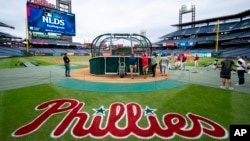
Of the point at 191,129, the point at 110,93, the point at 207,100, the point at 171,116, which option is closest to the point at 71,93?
the point at 110,93

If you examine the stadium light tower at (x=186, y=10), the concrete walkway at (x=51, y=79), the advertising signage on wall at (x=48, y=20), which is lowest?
the concrete walkway at (x=51, y=79)

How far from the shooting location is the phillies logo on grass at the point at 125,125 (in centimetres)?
451

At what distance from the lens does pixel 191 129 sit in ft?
15.7

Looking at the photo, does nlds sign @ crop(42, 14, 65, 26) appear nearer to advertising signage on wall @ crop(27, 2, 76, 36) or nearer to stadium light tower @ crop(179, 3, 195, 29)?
advertising signage on wall @ crop(27, 2, 76, 36)

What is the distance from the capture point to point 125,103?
679 cm

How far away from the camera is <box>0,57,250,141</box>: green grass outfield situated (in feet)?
15.5

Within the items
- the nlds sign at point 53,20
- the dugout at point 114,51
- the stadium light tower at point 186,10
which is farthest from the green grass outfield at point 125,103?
the stadium light tower at point 186,10

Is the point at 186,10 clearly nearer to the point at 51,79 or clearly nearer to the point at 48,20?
the point at 48,20

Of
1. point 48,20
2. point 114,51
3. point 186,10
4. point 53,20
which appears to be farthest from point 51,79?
point 186,10

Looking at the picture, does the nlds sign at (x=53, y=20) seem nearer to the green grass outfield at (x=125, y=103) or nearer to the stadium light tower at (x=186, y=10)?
the green grass outfield at (x=125, y=103)

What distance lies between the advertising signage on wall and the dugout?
22.6m

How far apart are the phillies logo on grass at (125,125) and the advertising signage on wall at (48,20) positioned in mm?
32227

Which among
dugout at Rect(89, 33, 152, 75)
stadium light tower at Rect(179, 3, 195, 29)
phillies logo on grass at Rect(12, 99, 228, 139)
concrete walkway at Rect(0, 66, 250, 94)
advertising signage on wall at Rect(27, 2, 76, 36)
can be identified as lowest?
phillies logo on grass at Rect(12, 99, 228, 139)

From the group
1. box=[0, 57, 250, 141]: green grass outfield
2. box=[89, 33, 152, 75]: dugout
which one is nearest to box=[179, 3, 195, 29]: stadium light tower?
box=[89, 33, 152, 75]: dugout
